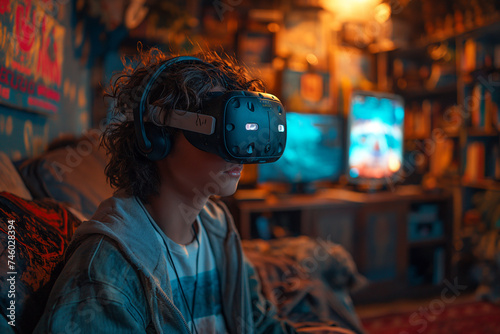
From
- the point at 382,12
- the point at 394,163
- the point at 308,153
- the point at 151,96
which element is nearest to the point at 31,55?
the point at 151,96

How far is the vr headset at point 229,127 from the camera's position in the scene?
0.75m

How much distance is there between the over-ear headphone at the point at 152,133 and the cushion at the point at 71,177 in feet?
1.55

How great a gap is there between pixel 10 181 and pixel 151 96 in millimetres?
417

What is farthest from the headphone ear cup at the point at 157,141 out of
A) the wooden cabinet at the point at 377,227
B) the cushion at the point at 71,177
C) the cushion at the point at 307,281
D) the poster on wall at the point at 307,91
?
the poster on wall at the point at 307,91

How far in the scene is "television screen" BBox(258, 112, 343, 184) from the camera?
2.61 metres

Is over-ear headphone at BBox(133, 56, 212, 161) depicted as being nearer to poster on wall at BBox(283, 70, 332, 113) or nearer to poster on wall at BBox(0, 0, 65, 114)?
poster on wall at BBox(0, 0, 65, 114)

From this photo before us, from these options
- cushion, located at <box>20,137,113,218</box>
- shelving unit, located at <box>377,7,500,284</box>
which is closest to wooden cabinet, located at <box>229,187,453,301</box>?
shelving unit, located at <box>377,7,500,284</box>

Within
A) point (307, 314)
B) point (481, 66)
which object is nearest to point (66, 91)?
point (307, 314)

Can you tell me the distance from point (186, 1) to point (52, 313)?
272 cm

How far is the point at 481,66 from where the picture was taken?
2760mm

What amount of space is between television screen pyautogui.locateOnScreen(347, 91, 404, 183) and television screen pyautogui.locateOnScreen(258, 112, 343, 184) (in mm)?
125

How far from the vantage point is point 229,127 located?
0.74 m

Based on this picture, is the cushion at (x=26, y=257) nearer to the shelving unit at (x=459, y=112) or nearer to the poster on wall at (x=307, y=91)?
the poster on wall at (x=307, y=91)

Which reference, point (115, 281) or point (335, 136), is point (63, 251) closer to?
point (115, 281)
